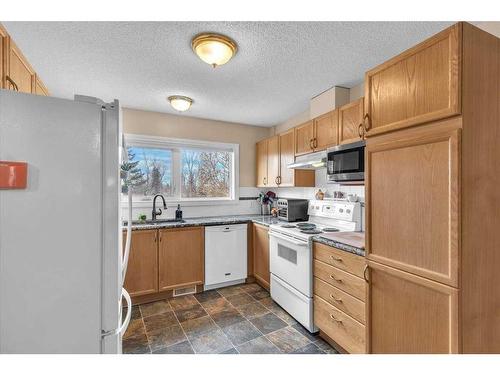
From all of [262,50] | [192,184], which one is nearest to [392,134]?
[262,50]

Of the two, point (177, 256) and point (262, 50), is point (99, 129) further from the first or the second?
point (177, 256)

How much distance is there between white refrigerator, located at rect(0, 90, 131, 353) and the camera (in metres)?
0.92

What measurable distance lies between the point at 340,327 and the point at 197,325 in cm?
133

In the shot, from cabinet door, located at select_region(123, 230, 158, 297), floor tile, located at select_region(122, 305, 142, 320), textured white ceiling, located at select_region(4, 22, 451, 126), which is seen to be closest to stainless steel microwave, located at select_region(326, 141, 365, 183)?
textured white ceiling, located at select_region(4, 22, 451, 126)

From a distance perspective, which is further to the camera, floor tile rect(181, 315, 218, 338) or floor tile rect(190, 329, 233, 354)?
floor tile rect(181, 315, 218, 338)

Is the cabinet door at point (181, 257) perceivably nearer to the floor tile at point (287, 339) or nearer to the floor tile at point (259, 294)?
the floor tile at point (259, 294)

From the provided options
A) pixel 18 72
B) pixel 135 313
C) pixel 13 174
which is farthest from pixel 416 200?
pixel 135 313

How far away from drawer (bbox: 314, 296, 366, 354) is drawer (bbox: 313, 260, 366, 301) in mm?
196

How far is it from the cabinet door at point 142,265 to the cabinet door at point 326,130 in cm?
215

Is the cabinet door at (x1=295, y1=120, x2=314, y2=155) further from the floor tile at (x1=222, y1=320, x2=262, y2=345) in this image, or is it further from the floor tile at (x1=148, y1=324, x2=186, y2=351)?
the floor tile at (x1=148, y1=324, x2=186, y2=351)

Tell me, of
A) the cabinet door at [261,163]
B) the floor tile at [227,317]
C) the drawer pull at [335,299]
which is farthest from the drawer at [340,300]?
the cabinet door at [261,163]

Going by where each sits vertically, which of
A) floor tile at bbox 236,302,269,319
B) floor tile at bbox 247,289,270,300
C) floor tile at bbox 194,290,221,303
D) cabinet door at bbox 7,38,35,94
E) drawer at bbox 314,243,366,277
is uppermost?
cabinet door at bbox 7,38,35,94
